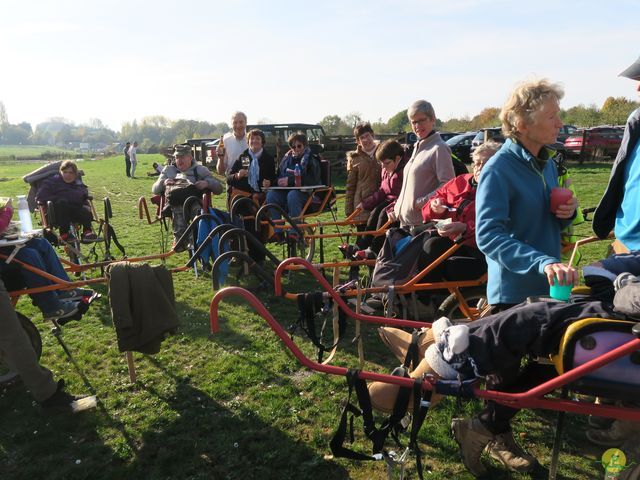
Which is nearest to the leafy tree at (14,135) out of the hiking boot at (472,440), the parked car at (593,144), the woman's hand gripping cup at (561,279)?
the parked car at (593,144)

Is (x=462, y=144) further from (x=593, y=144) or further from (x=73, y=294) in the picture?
(x=73, y=294)

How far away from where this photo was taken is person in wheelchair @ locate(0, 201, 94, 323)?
4121 mm

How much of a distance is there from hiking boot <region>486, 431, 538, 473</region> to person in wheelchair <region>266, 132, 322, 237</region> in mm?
4644

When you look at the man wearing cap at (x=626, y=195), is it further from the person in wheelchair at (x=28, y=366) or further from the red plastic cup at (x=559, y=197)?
the person in wheelchair at (x=28, y=366)

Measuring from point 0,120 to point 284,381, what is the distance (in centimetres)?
21792

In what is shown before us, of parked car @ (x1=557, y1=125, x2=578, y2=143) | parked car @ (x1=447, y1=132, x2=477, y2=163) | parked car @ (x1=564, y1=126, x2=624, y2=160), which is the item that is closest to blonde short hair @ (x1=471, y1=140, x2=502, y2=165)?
parked car @ (x1=447, y1=132, x2=477, y2=163)

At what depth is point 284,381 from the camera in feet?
13.4

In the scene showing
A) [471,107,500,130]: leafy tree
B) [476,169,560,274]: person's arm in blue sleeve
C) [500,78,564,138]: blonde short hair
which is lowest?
[476,169,560,274]: person's arm in blue sleeve

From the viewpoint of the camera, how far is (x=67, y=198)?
24.3ft

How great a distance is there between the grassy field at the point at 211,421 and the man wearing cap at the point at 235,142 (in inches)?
127

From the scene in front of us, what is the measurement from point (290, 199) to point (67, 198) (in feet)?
11.3

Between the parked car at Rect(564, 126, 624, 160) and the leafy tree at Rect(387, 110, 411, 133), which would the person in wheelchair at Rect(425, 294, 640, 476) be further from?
the leafy tree at Rect(387, 110, 411, 133)

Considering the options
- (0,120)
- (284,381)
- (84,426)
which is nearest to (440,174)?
(284,381)

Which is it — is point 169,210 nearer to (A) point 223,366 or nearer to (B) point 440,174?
(A) point 223,366
